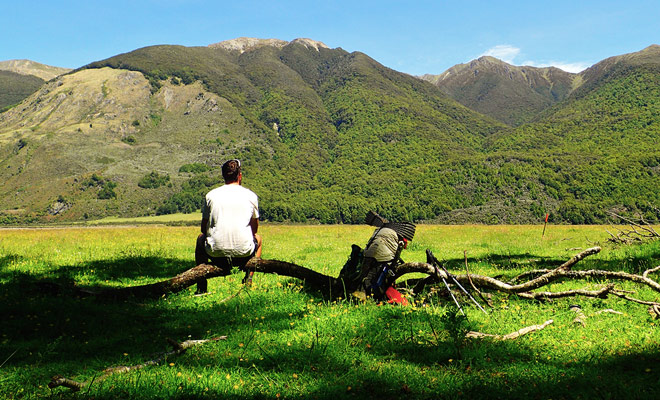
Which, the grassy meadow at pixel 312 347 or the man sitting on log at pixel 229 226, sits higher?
the man sitting on log at pixel 229 226

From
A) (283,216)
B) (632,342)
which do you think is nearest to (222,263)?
(632,342)

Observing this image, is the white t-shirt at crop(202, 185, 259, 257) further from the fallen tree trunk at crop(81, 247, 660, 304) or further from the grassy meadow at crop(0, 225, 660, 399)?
the grassy meadow at crop(0, 225, 660, 399)

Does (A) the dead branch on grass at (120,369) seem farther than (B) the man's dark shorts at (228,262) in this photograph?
No

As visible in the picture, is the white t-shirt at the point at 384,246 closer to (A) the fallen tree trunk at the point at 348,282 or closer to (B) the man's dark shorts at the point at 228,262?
(A) the fallen tree trunk at the point at 348,282

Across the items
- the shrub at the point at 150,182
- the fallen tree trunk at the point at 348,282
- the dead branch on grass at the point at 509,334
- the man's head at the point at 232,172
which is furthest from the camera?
the shrub at the point at 150,182

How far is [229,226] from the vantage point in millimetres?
6898

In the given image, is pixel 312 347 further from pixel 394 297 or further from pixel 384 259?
pixel 394 297

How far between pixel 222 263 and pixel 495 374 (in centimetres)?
509

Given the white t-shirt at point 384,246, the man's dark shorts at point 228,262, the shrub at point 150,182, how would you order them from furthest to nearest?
the shrub at point 150,182 → the man's dark shorts at point 228,262 → the white t-shirt at point 384,246

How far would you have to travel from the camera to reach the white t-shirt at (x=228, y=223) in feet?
22.6

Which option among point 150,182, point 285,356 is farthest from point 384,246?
point 150,182

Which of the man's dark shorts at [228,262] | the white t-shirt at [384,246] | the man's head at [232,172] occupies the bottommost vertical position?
the man's dark shorts at [228,262]

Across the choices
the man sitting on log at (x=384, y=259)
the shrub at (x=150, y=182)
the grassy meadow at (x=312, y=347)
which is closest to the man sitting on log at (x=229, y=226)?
the grassy meadow at (x=312, y=347)

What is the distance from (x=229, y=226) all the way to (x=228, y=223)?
63 millimetres
